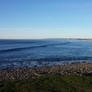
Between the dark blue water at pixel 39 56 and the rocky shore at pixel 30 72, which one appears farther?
the dark blue water at pixel 39 56

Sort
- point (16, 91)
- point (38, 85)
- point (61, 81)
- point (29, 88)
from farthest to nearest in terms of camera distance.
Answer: point (61, 81) < point (38, 85) < point (29, 88) < point (16, 91)

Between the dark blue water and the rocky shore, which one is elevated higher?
the rocky shore

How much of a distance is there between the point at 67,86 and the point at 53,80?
66.0 inches

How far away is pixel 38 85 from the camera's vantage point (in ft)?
35.4

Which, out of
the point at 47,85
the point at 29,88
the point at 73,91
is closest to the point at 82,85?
the point at 73,91

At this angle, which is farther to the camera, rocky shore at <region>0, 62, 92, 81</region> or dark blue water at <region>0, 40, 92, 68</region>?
dark blue water at <region>0, 40, 92, 68</region>

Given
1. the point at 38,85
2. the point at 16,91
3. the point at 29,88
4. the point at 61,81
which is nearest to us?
the point at 16,91

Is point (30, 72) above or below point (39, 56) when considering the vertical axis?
above

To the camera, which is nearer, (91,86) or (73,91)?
(73,91)

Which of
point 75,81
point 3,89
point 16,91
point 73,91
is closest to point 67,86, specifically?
point 73,91

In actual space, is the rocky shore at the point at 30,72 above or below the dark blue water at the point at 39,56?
above

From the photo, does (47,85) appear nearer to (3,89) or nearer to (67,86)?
(67,86)

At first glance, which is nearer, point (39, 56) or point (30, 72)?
point (30, 72)

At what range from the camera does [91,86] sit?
1098cm
